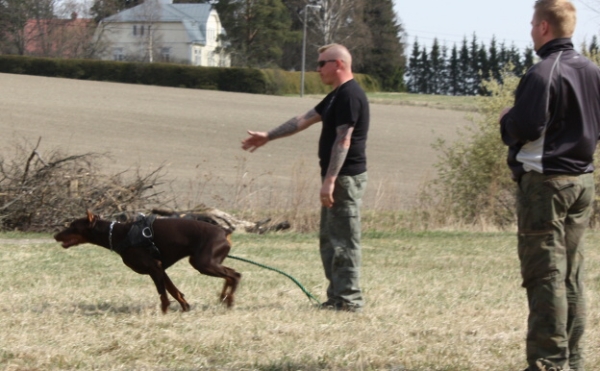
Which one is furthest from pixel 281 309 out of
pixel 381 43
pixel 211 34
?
pixel 211 34

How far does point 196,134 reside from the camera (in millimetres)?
33500

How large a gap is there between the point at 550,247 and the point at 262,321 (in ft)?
7.98

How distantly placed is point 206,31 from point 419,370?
9458cm

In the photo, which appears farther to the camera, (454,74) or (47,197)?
(454,74)

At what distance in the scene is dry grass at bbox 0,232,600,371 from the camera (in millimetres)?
5367

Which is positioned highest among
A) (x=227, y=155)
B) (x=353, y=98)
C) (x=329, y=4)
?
(x=329, y=4)

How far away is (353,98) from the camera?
21.6 ft

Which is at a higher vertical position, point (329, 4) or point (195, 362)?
point (329, 4)

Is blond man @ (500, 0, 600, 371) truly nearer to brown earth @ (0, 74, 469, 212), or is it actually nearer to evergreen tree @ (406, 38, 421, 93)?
brown earth @ (0, 74, 469, 212)

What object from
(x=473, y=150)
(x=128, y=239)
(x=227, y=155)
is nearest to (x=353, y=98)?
(x=128, y=239)

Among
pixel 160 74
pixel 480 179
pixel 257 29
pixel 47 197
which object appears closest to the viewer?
pixel 47 197

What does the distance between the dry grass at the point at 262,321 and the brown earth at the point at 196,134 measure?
579cm

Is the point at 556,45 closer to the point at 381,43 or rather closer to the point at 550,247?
the point at 550,247

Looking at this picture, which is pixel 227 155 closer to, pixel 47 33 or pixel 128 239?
pixel 128 239
